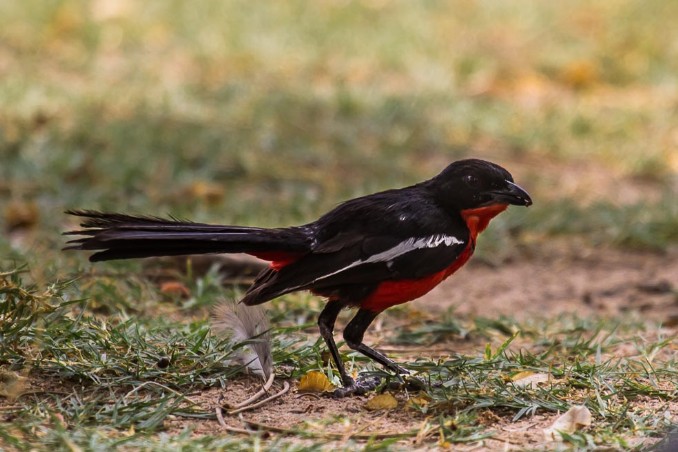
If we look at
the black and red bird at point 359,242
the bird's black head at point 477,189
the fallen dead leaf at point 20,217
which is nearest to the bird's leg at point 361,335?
the black and red bird at point 359,242

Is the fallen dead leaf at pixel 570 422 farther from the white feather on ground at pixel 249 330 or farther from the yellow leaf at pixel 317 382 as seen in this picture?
the white feather on ground at pixel 249 330

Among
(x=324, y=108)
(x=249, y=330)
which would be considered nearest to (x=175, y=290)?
(x=249, y=330)

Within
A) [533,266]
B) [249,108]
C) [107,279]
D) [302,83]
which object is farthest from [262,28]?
[107,279]

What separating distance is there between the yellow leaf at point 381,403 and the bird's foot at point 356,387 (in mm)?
121

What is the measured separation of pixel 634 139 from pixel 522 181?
141 centimetres

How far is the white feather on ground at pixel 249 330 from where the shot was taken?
4.16 metres

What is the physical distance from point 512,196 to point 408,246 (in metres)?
0.47

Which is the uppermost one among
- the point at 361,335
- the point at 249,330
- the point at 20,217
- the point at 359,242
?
the point at 20,217

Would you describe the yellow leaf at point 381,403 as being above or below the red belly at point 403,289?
below

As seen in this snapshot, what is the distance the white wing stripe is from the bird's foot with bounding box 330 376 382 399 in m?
0.42

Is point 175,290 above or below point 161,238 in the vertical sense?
below

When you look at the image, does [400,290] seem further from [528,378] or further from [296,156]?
[296,156]

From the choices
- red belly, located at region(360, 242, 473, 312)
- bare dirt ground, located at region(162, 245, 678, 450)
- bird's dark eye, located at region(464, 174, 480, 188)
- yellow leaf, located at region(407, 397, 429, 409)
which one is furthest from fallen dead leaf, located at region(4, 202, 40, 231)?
yellow leaf, located at region(407, 397, 429, 409)

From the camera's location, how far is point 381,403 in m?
3.93
